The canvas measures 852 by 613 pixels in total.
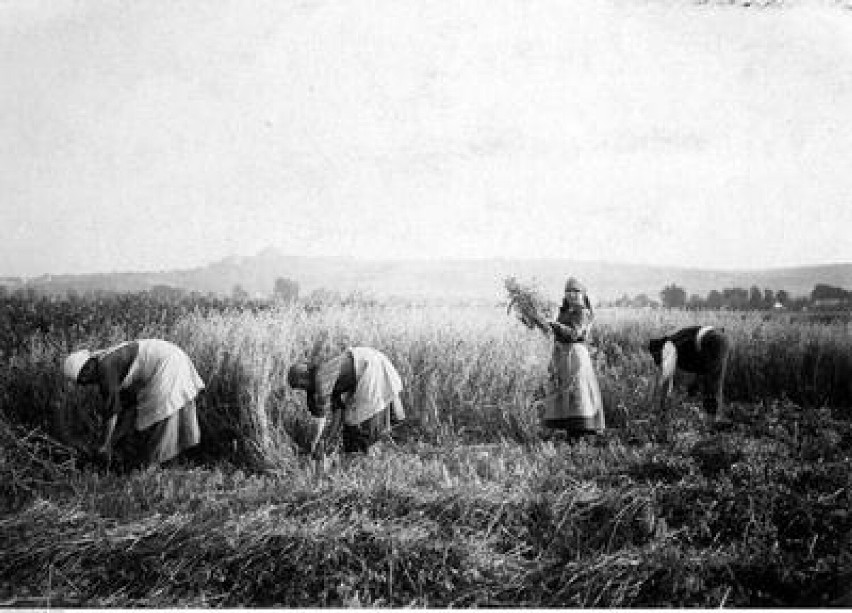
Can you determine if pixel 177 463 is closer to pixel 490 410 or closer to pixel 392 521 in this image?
pixel 392 521

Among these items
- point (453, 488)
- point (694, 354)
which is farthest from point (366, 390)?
point (694, 354)

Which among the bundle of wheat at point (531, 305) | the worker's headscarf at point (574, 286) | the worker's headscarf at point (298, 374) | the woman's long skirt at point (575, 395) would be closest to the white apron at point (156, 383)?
the worker's headscarf at point (298, 374)

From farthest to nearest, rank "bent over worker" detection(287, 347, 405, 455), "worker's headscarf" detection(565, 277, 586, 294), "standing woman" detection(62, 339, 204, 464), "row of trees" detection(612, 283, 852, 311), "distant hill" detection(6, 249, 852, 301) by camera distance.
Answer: "row of trees" detection(612, 283, 852, 311) → "distant hill" detection(6, 249, 852, 301) → "worker's headscarf" detection(565, 277, 586, 294) → "bent over worker" detection(287, 347, 405, 455) → "standing woman" detection(62, 339, 204, 464)

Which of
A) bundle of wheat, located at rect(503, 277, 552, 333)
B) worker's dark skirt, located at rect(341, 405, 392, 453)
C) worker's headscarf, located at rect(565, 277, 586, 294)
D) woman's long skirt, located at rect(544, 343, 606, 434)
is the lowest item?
worker's dark skirt, located at rect(341, 405, 392, 453)

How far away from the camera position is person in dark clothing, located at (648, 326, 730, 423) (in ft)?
15.1

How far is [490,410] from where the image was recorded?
183 inches

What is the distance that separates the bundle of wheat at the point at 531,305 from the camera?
452 centimetres

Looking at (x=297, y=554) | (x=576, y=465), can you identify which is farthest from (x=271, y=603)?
(x=576, y=465)

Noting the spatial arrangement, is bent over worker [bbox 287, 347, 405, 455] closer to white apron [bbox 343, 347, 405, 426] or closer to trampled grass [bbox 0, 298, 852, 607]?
white apron [bbox 343, 347, 405, 426]

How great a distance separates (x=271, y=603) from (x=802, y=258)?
3.88m

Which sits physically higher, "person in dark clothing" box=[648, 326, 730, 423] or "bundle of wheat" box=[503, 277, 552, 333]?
"bundle of wheat" box=[503, 277, 552, 333]

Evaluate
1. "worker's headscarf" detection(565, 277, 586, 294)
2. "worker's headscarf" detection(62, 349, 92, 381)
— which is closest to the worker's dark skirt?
"worker's headscarf" detection(565, 277, 586, 294)

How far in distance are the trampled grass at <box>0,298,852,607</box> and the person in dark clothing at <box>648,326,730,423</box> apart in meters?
0.09

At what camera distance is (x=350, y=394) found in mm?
4301
